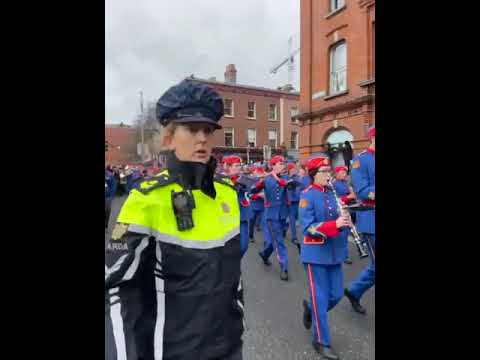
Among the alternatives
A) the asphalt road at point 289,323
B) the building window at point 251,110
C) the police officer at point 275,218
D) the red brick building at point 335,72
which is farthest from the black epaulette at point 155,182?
the building window at point 251,110

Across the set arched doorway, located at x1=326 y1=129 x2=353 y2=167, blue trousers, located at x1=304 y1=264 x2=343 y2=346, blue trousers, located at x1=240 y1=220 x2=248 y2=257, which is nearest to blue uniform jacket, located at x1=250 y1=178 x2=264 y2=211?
arched doorway, located at x1=326 y1=129 x2=353 y2=167

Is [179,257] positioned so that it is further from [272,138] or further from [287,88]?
[287,88]

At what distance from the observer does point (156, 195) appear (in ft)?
3.87

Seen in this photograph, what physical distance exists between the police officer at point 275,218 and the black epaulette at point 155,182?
3.78 meters

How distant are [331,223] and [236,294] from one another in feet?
5.03

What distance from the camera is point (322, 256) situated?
8.93 ft

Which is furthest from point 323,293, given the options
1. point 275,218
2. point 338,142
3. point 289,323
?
point 338,142

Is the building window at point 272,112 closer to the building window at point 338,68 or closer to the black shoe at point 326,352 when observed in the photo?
the building window at point 338,68

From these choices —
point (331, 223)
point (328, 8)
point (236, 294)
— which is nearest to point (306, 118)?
point (328, 8)

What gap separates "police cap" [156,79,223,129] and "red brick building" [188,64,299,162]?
16.6 metres

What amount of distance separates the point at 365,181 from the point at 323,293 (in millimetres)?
1534

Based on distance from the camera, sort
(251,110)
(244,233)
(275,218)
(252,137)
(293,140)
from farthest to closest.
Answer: (293,140) → (251,110) → (252,137) → (275,218) → (244,233)
